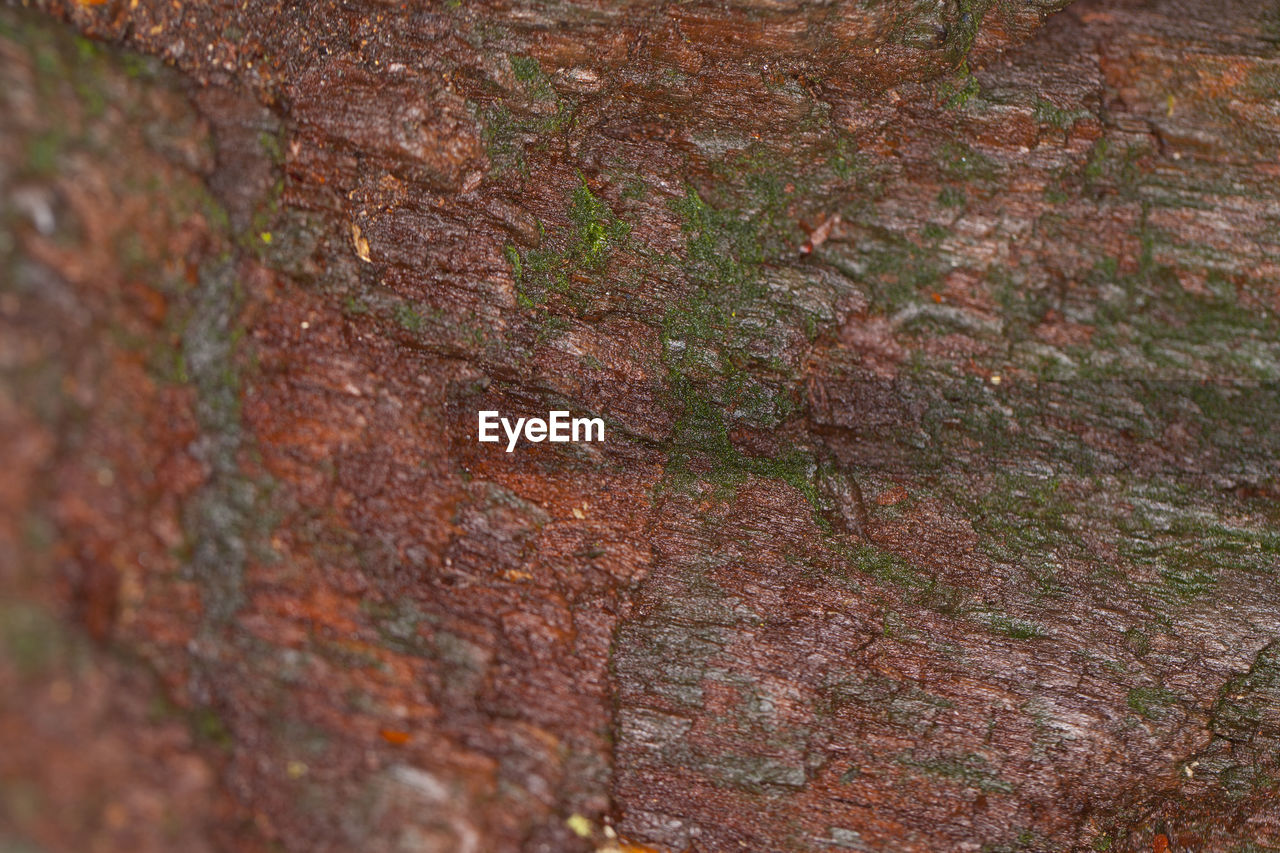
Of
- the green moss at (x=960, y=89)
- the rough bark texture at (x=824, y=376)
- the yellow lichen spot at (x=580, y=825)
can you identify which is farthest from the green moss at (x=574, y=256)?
the yellow lichen spot at (x=580, y=825)

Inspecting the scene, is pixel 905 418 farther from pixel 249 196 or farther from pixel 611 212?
pixel 249 196

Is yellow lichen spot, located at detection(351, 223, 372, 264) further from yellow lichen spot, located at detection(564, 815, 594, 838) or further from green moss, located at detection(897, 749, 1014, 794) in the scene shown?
green moss, located at detection(897, 749, 1014, 794)

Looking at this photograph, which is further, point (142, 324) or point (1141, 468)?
point (1141, 468)

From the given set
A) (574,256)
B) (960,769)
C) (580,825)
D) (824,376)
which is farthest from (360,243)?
(960,769)

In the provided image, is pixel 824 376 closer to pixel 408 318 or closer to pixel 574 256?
pixel 574 256

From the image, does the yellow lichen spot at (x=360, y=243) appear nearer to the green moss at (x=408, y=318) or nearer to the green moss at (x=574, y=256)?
the green moss at (x=408, y=318)

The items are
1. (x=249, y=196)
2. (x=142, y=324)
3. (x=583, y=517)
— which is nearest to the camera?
(x=142, y=324)

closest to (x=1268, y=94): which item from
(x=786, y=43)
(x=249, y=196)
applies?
(x=786, y=43)
